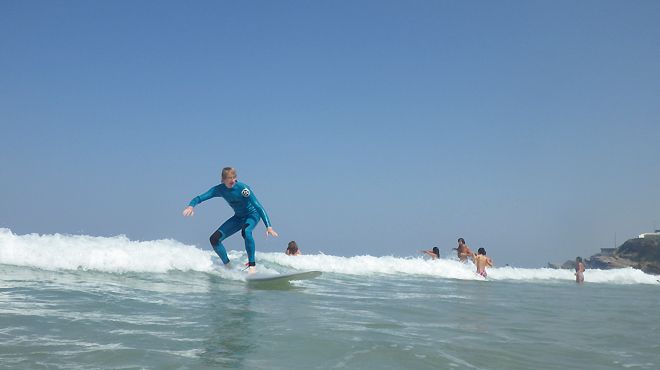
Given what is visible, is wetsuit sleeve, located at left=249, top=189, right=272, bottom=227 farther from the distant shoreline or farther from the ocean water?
the distant shoreline

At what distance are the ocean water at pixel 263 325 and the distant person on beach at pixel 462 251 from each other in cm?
1153

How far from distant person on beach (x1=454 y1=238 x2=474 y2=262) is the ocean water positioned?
1153 centimetres

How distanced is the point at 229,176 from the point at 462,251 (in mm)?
14559

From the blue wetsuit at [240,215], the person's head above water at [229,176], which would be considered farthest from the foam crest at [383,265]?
the person's head above water at [229,176]

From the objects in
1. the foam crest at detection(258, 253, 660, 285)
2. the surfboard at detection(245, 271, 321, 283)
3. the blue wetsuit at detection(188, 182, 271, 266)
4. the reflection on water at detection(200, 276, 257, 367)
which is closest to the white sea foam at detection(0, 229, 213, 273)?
the blue wetsuit at detection(188, 182, 271, 266)

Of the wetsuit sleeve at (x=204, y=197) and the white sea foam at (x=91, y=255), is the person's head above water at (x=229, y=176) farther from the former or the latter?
the white sea foam at (x=91, y=255)

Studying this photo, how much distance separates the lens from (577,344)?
17.1ft

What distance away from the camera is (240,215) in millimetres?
10656

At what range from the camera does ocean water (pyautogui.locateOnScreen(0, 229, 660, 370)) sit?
3826 millimetres

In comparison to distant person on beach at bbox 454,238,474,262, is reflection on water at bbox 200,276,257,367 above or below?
below

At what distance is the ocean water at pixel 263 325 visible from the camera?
3.83 meters

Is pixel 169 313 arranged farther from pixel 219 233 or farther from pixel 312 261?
pixel 312 261

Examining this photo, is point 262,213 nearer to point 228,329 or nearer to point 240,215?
point 240,215

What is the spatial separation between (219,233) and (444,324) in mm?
5878
